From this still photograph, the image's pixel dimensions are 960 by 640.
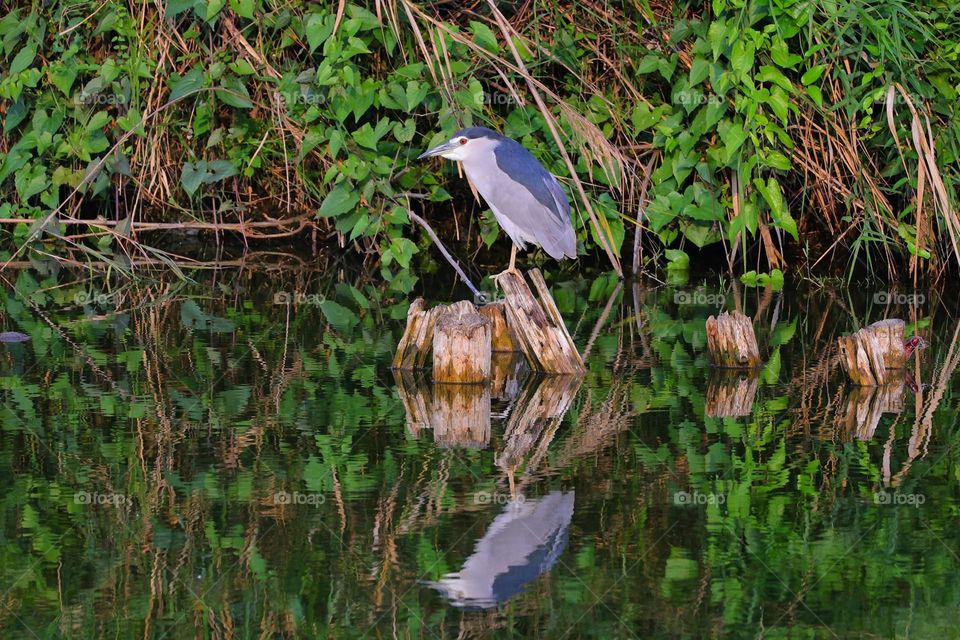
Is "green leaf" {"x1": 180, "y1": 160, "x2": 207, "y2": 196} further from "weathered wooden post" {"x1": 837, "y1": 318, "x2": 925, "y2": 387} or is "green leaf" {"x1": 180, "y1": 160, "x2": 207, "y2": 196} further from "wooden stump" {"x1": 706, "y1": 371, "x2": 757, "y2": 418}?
"weathered wooden post" {"x1": 837, "y1": 318, "x2": 925, "y2": 387}

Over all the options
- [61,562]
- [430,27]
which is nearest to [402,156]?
[430,27]

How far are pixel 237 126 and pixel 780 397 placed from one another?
4.58 m

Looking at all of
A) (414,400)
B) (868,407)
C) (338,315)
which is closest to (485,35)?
(338,315)

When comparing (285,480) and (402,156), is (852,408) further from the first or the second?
(402,156)

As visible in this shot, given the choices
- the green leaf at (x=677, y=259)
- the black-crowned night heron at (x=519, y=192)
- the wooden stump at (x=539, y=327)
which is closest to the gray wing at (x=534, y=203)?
the black-crowned night heron at (x=519, y=192)

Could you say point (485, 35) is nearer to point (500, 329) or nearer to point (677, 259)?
point (677, 259)

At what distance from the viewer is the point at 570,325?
7.46 meters

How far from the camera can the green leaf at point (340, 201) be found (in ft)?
27.9

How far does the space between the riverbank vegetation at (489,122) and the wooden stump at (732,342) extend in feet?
5.05

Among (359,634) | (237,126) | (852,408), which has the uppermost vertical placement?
(237,126)

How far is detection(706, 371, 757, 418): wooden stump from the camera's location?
5.64 meters

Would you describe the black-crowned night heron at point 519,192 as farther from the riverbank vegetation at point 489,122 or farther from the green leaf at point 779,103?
the green leaf at point 779,103

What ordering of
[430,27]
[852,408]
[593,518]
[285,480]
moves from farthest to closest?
1. [430,27]
2. [852,408]
3. [285,480]
4. [593,518]

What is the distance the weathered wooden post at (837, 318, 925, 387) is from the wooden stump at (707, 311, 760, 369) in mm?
389
